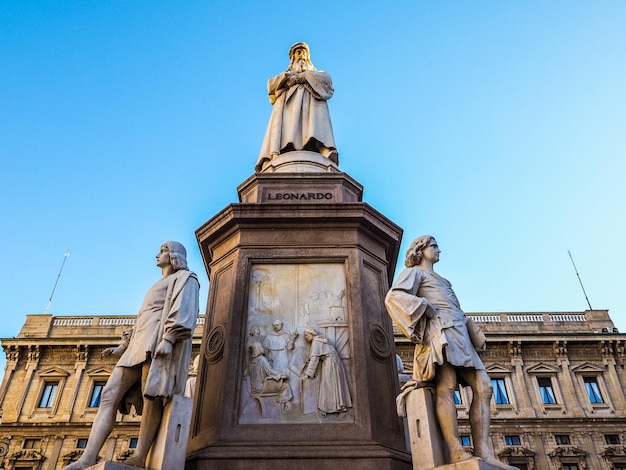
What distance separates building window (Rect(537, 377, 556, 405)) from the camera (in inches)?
1186

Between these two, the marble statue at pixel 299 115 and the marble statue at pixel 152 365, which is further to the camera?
the marble statue at pixel 299 115

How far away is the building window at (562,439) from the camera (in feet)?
93.4

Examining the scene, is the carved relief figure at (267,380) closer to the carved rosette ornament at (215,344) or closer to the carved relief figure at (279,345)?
the carved relief figure at (279,345)

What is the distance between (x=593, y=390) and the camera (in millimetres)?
30562

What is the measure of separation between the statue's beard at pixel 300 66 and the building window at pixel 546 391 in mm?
25102

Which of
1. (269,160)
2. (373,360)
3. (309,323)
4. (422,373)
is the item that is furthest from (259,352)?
(269,160)

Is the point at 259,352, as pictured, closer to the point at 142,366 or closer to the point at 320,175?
the point at 142,366

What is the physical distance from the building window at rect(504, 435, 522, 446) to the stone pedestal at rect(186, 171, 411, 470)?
23958 mm

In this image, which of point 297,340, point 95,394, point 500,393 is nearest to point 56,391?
point 95,394

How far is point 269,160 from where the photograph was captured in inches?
400

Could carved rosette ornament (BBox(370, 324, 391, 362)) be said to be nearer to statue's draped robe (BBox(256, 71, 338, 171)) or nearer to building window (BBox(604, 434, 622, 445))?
statue's draped robe (BBox(256, 71, 338, 171))

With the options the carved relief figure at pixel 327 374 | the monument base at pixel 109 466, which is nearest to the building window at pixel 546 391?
the carved relief figure at pixel 327 374

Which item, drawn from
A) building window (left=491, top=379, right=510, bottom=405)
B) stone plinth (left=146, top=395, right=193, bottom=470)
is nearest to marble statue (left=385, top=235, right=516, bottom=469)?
stone plinth (left=146, top=395, right=193, bottom=470)

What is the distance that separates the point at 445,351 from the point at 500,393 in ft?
90.3
